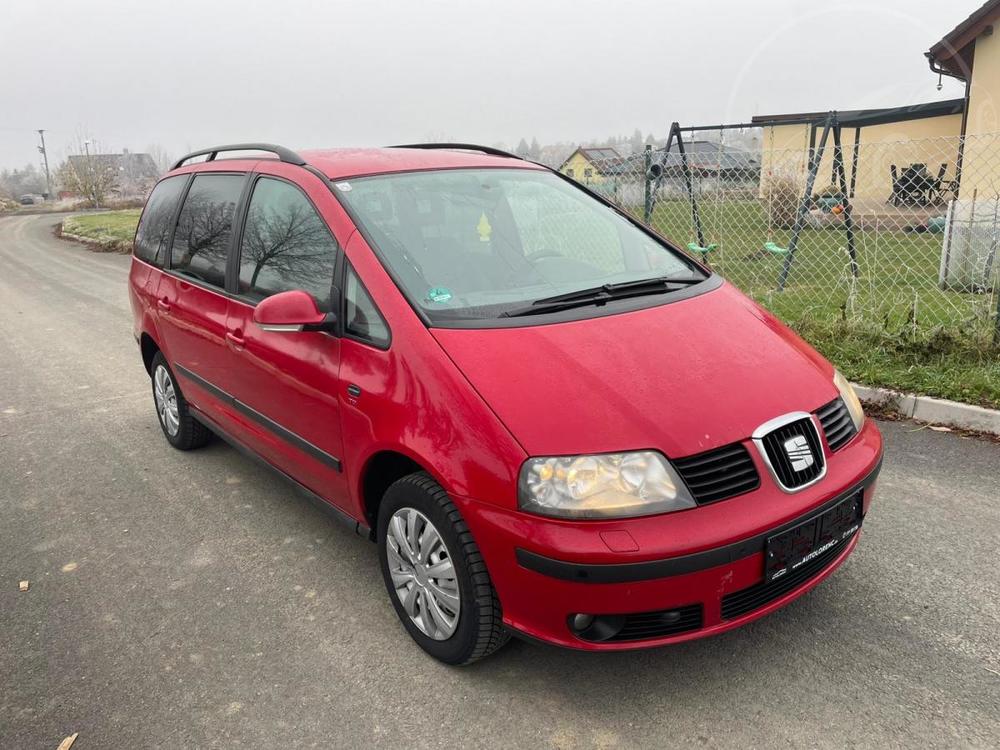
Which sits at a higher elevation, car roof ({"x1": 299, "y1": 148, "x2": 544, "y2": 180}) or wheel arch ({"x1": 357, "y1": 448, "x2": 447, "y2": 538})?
car roof ({"x1": 299, "y1": 148, "x2": 544, "y2": 180})

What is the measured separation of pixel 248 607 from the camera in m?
3.10

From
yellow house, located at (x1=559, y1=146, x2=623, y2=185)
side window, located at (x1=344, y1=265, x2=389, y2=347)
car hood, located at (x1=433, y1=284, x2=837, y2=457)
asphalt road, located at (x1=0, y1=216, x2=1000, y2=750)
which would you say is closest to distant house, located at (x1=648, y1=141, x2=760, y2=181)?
yellow house, located at (x1=559, y1=146, x2=623, y2=185)

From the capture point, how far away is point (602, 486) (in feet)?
7.28

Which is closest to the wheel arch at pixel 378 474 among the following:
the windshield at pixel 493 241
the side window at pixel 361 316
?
the side window at pixel 361 316

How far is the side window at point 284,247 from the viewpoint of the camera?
3080 mm

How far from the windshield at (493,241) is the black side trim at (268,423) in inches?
31.2

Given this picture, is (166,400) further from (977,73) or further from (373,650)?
(977,73)

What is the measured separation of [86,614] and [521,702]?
1.85m

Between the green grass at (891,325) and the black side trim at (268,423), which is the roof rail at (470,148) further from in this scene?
the green grass at (891,325)

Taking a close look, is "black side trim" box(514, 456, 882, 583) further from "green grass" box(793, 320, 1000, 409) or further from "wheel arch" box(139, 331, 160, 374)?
"wheel arch" box(139, 331, 160, 374)

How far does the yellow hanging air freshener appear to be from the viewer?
320cm

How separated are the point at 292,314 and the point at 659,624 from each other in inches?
65.6

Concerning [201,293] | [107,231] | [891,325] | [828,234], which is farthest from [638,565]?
[107,231]

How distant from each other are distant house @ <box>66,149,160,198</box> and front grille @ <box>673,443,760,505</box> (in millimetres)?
49899
